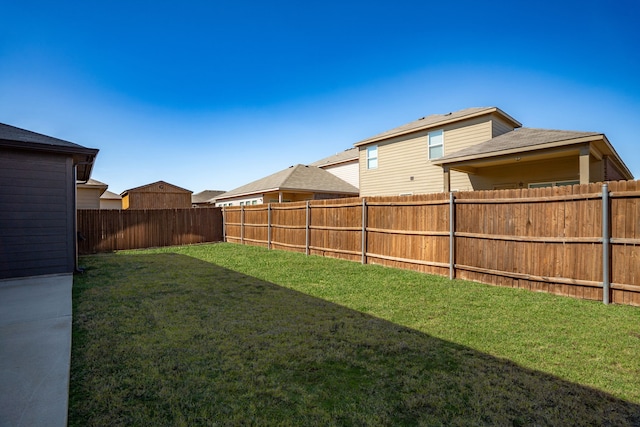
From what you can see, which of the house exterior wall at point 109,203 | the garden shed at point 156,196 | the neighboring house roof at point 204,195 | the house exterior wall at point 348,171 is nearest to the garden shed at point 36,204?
the house exterior wall at point 348,171

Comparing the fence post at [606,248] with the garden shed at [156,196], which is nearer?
the fence post at [606,248]

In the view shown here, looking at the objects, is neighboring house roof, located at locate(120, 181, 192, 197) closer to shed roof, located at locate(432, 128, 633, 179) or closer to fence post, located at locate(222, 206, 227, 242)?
fence post, located at locate(222, 206, 227, 242)

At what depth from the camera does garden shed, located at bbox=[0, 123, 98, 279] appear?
736cm

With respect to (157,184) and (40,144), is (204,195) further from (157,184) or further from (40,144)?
(40,144)

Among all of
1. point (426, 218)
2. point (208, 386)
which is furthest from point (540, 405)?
point (426, 218)

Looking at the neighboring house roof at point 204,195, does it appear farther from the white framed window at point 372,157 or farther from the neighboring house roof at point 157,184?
the white framed window at point 372,157

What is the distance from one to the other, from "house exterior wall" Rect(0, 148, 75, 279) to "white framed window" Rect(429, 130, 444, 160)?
42.1ft

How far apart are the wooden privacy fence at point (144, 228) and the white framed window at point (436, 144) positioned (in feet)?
37.2

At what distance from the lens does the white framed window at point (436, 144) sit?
45.3 ft

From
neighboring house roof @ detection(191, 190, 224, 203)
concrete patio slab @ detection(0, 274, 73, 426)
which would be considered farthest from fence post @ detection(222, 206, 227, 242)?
neighboring house roof @ detection(191, 190, 224, 203)

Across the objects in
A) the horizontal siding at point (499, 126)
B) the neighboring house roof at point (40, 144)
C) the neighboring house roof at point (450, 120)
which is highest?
the neighboring house roof at point (450, 120)

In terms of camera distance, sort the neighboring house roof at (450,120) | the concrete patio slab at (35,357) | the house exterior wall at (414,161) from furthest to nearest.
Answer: the house exterior wall at (414,161), the neighboring house roof at (450,120), the concrete patio slab at (35,357)

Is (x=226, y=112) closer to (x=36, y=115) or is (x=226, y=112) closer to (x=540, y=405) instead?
(x=36, y=115)

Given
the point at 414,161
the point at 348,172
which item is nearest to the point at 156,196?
the point at 348,172
